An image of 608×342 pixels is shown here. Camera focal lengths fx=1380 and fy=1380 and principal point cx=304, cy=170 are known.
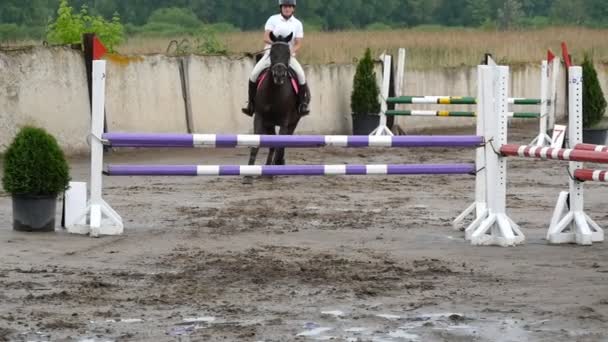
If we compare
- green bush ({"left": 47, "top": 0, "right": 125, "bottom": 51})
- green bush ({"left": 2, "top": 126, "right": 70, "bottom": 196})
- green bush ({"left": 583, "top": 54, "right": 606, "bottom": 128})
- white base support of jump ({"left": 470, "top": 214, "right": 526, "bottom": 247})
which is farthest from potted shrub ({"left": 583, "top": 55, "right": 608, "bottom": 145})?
green bush ({"left": 2, "top": 126, "right": 70, "bottom": 196})

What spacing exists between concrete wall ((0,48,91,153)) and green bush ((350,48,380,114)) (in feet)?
19.1

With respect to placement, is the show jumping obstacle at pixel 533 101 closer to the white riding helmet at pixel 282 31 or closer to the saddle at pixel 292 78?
the saddle at pixel 292 78

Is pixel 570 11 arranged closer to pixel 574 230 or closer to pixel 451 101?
pixel 451 101

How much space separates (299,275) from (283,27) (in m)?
7.25

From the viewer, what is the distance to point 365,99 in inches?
919

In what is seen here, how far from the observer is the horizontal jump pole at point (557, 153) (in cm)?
937

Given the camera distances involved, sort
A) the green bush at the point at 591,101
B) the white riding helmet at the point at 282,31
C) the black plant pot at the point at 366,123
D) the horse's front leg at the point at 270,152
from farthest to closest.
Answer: the black plant pot at the point at 366,123, the green bush at the point at 591,101, the horse's front leg at the point at 270,152, the white riding helmet at the point at 282,31

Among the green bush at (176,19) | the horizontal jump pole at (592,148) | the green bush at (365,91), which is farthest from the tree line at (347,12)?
the horizontal jump pole at (592,148)

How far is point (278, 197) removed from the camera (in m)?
14.1

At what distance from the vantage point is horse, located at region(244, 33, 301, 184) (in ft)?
51.2

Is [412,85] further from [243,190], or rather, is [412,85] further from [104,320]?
[104,320]

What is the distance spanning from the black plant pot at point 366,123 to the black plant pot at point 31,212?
12.5m

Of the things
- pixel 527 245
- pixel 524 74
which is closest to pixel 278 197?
pixel 527 245

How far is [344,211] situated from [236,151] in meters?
7.72
